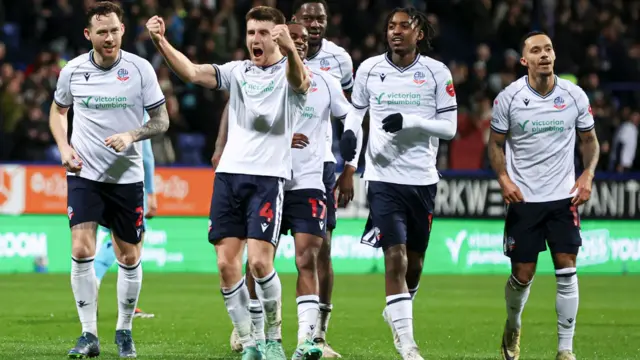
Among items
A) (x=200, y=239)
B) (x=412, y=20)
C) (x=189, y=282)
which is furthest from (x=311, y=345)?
(x=200, y=239)

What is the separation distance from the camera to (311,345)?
27.2 feet

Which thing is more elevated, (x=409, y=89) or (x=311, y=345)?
(x=409, y=89)

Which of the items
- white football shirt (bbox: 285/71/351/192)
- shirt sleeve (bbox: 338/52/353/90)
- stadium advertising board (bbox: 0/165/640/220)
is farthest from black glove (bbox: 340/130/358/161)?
stadium advertising board (bbox: 0/165/640/220)

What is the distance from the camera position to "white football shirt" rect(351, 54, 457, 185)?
9.16 metres

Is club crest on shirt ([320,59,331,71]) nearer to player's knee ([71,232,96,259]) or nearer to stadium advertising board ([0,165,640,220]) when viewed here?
player's knee ([71,232,96,259])

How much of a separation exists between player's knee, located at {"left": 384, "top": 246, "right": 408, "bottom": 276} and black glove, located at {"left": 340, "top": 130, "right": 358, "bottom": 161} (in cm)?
80

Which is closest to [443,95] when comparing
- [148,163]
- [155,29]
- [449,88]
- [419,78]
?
[449,88]

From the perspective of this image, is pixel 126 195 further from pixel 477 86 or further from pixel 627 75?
pixel 627 75

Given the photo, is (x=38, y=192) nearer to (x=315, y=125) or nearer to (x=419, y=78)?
(x=315, y=125)

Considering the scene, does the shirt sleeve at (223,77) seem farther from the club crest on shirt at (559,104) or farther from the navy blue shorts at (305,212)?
the club crest on shirt at (559,104)

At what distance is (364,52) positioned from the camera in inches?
918

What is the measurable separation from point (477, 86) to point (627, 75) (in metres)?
4.32

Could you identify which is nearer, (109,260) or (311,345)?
(311,345)

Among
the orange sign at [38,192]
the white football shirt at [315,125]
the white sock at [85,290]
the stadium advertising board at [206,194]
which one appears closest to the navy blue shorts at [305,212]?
the white football shirt at [315,125]
